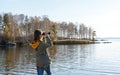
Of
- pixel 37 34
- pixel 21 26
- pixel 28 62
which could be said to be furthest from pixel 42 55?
pixel 21 26

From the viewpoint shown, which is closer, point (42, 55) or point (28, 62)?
point (42, 55)

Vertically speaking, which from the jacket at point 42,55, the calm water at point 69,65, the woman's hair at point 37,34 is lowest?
the calm water at point 69,65

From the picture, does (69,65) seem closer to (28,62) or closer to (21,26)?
(28,62)

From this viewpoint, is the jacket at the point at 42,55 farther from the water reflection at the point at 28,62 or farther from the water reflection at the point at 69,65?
the water reflection at the point at 28,62

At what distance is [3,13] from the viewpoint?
427 ft

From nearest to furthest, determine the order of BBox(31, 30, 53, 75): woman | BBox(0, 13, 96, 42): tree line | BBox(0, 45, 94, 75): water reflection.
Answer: BBox(31, 30, 53, 75): woman, BBox(0, 45, 94, 75): water reflection, BBox(0, 13, 96, 42): tree line

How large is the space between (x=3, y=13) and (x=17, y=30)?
13.9 metres

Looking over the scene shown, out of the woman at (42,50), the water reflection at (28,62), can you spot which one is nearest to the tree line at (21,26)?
the water reflection at (28,62)

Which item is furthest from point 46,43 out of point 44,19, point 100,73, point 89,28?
point 89,28

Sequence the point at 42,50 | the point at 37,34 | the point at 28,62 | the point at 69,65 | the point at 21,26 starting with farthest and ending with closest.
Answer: the point at 21,26, the point at 28,62, the point at 69,65, the point at 42,50, the point at 37,34

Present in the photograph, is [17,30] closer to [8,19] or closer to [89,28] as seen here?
[8,19]

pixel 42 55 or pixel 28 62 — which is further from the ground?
pixel 42 55

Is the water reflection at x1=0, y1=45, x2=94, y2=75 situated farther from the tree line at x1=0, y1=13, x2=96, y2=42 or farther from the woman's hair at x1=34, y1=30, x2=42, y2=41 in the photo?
the tree line at x1=0, y1=13, x2=96, y2=42

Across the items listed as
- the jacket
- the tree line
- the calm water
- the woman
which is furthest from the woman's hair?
the tree line
